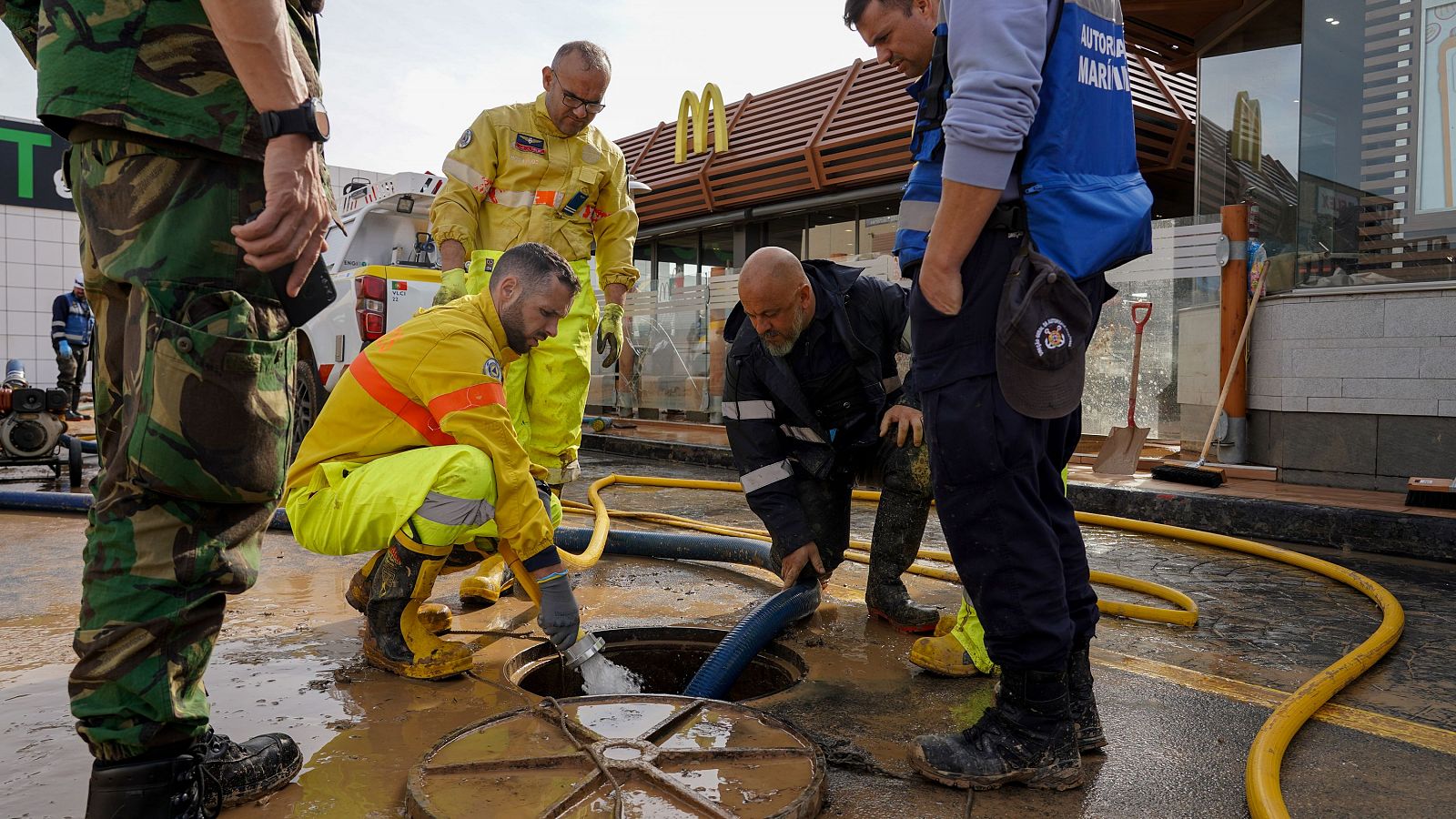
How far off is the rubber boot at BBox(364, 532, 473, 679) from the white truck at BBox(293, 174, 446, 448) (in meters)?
3.75

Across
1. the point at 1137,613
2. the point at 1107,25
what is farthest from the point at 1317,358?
the point at 1107,25

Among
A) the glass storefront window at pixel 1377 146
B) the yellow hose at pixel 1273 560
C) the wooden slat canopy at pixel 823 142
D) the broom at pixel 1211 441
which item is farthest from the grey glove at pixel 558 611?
the wooden slat canopy at pixel 823 142

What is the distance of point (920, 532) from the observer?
9.49 feet

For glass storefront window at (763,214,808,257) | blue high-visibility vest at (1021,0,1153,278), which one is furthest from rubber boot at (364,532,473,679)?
glass storefront window at (763,214,808,257)

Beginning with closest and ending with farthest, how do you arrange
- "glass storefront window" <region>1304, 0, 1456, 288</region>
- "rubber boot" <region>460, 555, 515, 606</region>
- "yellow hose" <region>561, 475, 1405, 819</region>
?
"yellow hose" <region>561, 475, 1405, 819</region>, "rubber boot" <region>460, 555, 515, 606</region>, "glass storefront window" <region>1304, 0, 1456, 288</region>

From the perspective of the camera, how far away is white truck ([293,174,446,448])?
20.6 feet

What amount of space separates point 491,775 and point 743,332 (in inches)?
67.2

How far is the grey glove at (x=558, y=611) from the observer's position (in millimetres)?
2162

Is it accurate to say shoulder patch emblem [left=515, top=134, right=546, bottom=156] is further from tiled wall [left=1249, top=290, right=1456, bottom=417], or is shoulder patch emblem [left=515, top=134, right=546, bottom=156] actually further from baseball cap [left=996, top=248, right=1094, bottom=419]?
tiled wall [left=1249, top=290, right=1456, bottom=417]

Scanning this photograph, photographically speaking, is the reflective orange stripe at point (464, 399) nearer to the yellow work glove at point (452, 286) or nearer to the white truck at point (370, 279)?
the yellow work glove at point (452, 286)

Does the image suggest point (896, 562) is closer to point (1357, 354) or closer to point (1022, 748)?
point (1022, 748)

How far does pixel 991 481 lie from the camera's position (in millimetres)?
1688

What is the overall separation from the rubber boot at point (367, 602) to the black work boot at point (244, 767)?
2.75ft

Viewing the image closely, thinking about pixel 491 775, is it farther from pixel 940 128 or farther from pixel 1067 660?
pixel 940 128
